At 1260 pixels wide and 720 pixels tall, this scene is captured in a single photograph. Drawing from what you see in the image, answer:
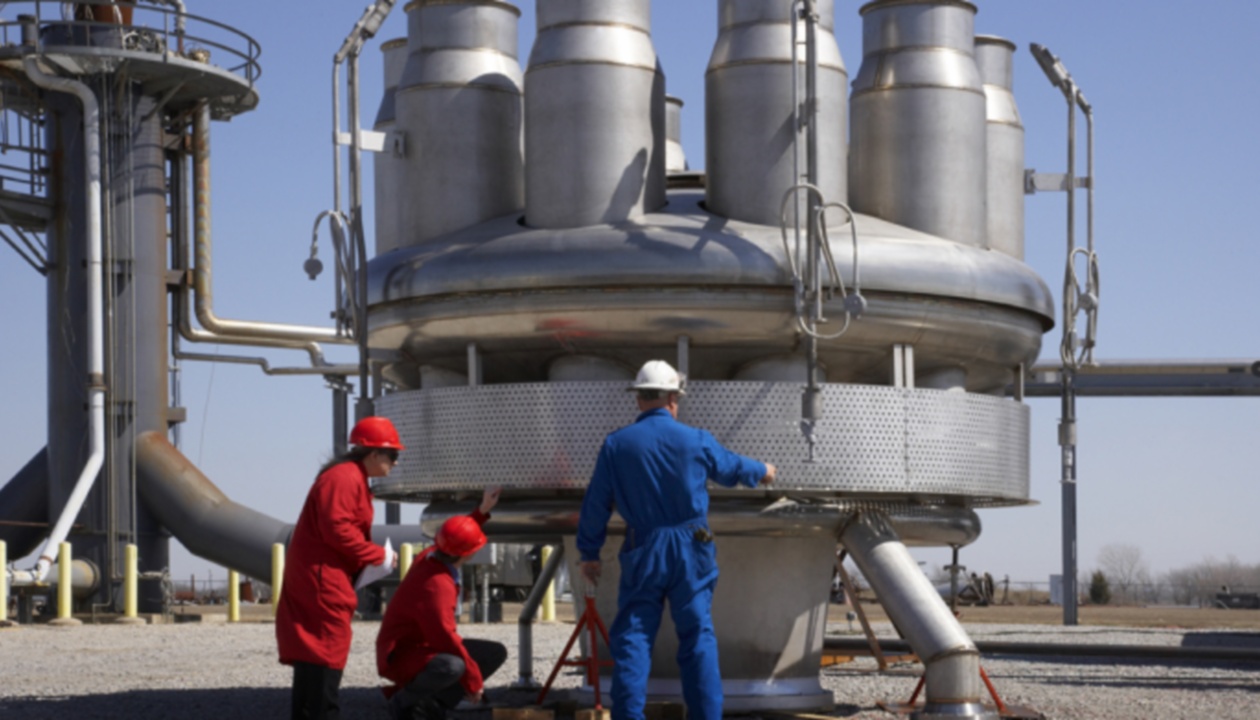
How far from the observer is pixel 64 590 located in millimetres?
27375

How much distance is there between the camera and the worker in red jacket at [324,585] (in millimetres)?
7836

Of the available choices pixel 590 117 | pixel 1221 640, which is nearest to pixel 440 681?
pixel 590 117

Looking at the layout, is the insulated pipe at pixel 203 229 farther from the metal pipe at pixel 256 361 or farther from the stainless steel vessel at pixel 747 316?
the stainless steel vessel at pixel 747 316

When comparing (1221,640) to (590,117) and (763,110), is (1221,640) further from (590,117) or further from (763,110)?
(590,117)

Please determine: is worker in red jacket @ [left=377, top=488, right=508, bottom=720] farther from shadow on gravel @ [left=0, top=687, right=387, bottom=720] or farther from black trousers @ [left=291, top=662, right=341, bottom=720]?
shadow on gravel @ [left=0, top=687, right=387, bottom=720]

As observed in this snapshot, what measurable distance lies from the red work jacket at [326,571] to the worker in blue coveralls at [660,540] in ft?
3.61

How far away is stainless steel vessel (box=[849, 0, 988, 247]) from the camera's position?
1071 centimetres

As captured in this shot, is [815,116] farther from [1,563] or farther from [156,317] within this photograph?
[156,317]

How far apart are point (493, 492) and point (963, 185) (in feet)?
11.6

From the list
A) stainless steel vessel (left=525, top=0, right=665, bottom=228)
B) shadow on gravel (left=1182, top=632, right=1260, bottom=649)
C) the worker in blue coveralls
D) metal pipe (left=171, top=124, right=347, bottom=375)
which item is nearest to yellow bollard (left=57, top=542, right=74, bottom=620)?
metal pipe (left=171, top=124, right=347, bottom=375)

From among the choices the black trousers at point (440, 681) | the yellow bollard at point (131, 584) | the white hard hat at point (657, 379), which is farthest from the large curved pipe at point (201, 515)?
the white hard hat at point (657, 379)

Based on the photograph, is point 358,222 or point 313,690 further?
point 358,222

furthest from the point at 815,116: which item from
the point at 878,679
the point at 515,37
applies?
the point at 878,679

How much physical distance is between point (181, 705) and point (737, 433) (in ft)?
13.2
